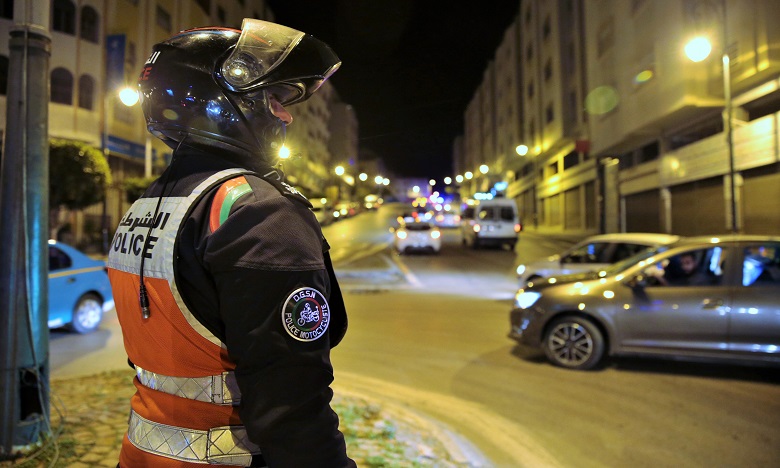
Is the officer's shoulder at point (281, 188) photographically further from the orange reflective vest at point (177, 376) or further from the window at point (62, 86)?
the window at point (62, 86)

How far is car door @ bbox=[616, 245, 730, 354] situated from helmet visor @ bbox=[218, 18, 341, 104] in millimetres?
5385

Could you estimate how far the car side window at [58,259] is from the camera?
789 cm

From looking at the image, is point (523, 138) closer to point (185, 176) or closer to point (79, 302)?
point (79, 302)

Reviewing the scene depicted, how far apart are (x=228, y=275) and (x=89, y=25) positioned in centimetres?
2894

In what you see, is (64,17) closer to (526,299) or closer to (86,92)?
(86,92)

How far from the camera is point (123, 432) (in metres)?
3.84

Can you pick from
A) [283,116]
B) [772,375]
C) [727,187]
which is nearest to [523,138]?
[727,187]

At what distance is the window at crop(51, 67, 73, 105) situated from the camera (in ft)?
76.0

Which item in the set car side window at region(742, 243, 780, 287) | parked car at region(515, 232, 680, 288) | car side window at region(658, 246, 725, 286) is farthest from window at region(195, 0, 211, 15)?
car side window at region(742, 243, 780, 287)

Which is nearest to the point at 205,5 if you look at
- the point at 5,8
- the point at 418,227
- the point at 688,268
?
the point at 5,8

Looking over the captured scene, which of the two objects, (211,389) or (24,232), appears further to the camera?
(24,232)

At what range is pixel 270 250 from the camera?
1164 mm

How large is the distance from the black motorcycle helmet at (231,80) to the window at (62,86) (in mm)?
26198

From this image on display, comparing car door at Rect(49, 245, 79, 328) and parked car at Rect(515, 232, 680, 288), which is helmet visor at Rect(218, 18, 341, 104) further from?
parked car at Rect(515, 232, 680, 288)
